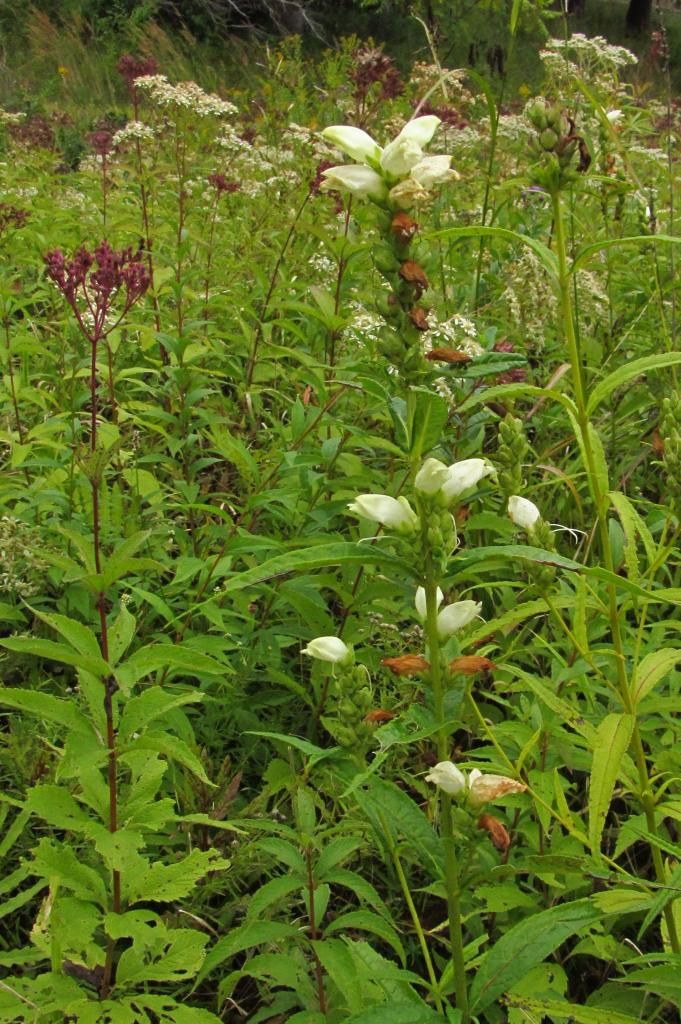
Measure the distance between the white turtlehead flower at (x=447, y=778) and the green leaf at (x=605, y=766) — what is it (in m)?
0.18

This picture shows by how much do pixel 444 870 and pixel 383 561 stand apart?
0.48m

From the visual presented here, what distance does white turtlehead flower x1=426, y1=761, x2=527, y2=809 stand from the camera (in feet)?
4.25

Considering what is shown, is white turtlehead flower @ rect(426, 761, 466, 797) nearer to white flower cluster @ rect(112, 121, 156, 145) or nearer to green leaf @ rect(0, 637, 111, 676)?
green leaf @ rect(0, 637, 111, 676)

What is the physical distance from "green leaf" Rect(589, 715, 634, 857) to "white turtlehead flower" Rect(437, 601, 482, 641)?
0.86 ft

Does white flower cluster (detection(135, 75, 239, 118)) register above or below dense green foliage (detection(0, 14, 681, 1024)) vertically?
above

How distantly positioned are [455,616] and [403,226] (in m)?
0.56

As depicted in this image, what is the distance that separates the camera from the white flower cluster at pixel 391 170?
131 centimetres

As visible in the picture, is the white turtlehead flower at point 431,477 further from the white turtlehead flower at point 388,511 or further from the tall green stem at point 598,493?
the tall green stem at point 598,493

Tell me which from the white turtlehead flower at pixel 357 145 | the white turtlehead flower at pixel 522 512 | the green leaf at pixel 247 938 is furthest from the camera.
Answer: the white turtlehead flower at pixel 522 512

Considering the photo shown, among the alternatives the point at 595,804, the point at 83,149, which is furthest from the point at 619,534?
the point at 83,149

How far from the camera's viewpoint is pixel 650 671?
151cm

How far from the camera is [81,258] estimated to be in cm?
212

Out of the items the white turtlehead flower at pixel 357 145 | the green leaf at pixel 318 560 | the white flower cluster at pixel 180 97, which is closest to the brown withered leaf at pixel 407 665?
the green leaf at pixel 318 560

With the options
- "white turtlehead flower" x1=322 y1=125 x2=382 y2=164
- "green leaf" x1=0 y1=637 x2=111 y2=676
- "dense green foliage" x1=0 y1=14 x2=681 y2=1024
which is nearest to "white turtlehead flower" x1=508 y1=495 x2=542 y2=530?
"dense green foliage" x1=0 y1=14 x2=681 y2=1024
